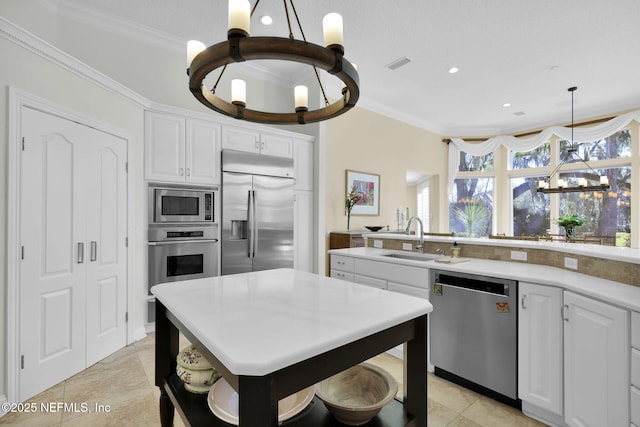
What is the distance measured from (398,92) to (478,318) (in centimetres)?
408

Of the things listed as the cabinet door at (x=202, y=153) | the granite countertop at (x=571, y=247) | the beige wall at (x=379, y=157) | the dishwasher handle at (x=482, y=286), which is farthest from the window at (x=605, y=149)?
the cabinet door at (x=202, y=153)

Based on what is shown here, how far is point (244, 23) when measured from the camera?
130cm

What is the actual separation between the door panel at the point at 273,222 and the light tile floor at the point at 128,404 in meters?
1.66

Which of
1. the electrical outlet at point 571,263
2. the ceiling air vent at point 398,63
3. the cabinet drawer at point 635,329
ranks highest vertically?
the ceiling air vent at point 398,63

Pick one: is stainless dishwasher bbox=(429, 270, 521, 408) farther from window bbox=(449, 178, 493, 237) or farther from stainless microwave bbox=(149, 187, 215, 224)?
window bbox=(449, 178, 493, 237)

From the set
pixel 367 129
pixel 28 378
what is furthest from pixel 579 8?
pixel 28 378

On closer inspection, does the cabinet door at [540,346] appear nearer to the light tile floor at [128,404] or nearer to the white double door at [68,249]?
the light tile floor at [128,404]

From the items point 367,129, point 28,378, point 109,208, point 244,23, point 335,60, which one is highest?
point 367,129

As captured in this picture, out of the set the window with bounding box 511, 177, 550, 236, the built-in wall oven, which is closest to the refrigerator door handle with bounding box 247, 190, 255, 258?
the built-in wall oven

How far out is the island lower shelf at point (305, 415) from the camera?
1.11 metres

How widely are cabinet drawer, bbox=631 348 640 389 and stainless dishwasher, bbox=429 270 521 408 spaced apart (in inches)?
23.5

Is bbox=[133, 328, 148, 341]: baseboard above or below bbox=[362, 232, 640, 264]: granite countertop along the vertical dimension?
below

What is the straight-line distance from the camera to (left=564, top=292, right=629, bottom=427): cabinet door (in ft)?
4.84

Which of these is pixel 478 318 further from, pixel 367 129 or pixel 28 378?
pixel 367 129
